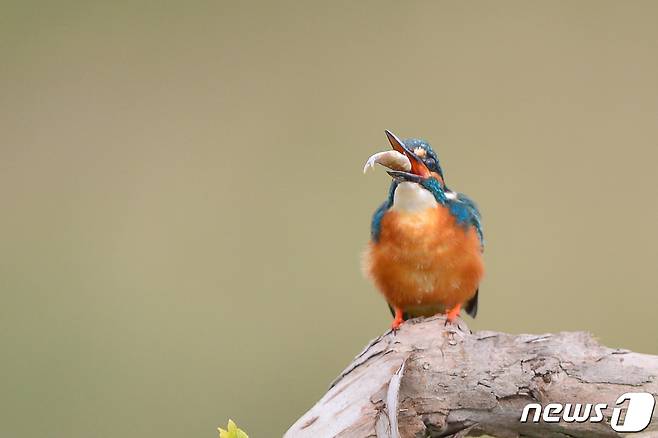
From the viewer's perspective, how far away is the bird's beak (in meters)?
1.68

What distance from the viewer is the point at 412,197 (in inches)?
68.9

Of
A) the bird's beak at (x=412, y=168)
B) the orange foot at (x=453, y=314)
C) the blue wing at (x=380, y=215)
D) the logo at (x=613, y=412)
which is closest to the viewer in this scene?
the logo at (x=613, y=412)

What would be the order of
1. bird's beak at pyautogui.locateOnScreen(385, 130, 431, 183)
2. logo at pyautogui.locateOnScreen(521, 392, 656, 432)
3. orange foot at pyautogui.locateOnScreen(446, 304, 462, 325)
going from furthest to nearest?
1. bird's beak at pyautogui.locateOnScreen(385, 130, 431, 183)
2. orange foot at pyautogui.locateOnScreen(446, 304, 462, 325)
3. logo at pyautogui.locateOnScreen(521, 392, 656, 432)

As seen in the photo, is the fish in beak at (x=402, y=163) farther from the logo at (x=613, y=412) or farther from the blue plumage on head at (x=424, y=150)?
the logo at (x=613, y=412)

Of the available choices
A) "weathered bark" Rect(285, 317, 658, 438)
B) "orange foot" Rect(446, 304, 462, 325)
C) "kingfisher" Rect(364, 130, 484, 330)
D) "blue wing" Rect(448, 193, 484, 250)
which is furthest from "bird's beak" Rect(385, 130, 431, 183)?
"weathered bark" Rect(285, 317, 658, 438)

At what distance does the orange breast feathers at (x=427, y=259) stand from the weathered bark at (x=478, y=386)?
1.09 ft

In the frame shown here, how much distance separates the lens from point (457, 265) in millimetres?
1771

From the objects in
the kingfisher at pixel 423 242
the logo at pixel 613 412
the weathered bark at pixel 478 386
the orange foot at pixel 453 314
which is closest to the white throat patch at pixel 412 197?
the kingfisher at pixel 423 242

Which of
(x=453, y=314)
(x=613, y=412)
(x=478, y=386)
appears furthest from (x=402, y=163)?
(x=613, y=412)

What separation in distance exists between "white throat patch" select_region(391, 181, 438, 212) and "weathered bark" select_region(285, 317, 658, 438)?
38 centimetres

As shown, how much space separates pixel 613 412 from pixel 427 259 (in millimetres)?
633

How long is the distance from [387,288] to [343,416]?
525mm

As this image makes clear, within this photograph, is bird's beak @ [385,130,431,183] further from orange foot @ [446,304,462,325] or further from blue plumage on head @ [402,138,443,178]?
orange foot @ [446,304,462,325]

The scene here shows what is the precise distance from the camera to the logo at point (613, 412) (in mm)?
1160
